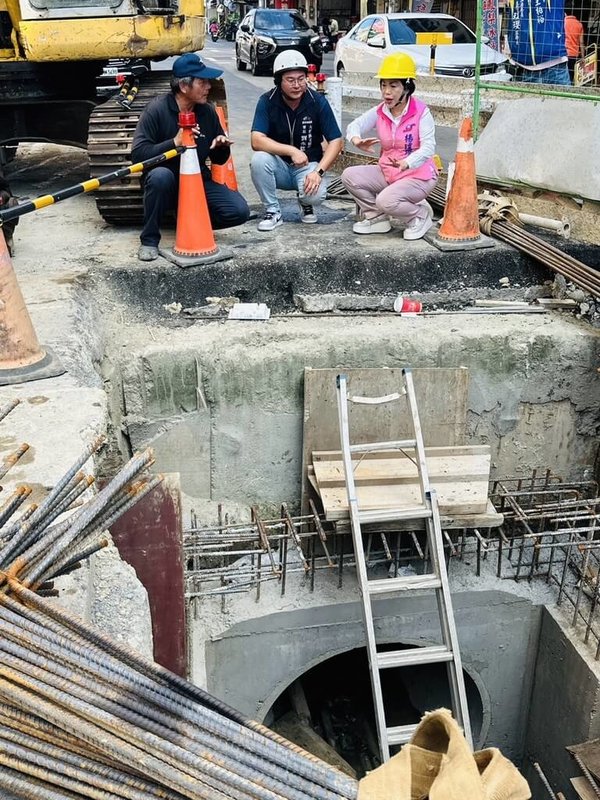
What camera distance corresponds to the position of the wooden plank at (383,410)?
199 inches

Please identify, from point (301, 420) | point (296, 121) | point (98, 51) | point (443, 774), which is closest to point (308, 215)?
point (296, 121)

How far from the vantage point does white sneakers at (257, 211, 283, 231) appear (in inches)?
252

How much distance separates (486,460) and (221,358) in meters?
1.82

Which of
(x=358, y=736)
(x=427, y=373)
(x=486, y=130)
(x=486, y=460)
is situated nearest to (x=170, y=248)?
(x=427, y=373)

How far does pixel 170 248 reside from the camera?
5938 millimetres

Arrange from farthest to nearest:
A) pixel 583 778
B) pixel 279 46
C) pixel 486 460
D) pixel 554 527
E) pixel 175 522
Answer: pixel 279 46 → pixel 554 527 → pixel 486 460 → pixel 583 778 → pixel 175 522

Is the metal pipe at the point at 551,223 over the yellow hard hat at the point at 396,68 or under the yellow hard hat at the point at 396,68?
under

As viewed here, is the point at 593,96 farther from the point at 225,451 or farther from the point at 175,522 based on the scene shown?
the point at 175,522

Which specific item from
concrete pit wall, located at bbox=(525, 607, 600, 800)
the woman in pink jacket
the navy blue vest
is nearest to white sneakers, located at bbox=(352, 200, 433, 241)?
the woman in pink jacket

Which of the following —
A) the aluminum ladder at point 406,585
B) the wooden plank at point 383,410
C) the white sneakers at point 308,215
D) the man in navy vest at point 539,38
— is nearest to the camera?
the aluminum ladder at point 406,585

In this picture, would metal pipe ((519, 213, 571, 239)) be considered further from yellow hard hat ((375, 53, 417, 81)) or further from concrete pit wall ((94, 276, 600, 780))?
yellow hard hat ((375, 53, 417, 81))

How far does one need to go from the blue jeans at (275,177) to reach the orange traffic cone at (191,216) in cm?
72

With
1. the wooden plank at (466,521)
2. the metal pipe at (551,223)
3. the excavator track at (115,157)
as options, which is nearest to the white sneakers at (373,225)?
the metal pipe at (551,223)

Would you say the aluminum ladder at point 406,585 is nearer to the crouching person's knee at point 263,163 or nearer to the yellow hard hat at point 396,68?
the yellow hard hat at point 396,68
